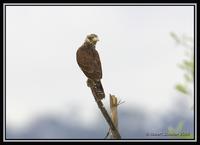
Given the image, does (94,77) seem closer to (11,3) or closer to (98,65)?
(98,65)

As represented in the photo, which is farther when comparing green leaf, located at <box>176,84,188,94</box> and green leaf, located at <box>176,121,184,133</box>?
green leaf, located at <box>176,84,188,94</box>

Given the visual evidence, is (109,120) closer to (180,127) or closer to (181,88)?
(180,127)

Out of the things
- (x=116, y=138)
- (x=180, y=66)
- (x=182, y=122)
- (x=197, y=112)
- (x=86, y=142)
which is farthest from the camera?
(x=180, y=66)

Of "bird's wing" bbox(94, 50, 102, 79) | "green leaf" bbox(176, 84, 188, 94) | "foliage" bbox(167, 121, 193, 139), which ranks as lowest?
"foliage" bbox(167, 121, 193, 139)

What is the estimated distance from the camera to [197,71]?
17.0m

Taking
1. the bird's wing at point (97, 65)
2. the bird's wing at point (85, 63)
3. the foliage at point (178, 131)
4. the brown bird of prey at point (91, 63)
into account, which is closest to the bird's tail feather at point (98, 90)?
the brown bird of prey at point (91, 63)

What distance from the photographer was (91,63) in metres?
11.9

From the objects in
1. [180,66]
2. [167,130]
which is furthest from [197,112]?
[180,66]

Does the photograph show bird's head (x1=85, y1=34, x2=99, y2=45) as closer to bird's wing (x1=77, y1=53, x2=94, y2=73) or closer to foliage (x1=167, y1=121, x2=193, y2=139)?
bird's wing (x1=77, y1=53, x2=94, y2=73)

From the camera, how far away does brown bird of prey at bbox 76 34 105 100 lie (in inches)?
462

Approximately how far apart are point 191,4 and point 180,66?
8.45 feet

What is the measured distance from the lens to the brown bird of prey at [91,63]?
11737mm

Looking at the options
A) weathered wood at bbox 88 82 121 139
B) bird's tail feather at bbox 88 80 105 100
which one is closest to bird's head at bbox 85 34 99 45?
bird's tail feather at bbox 88 80 105 100

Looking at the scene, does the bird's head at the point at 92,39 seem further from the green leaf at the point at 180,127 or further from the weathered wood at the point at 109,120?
the green leaf at the point at 180,127
